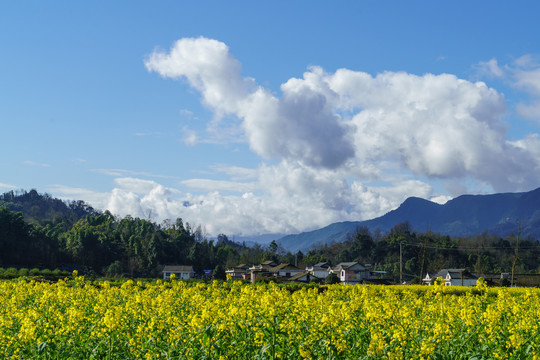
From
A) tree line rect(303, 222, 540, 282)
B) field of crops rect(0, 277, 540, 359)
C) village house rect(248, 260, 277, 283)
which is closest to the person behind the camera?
field of crops rect(0, 277, 540, 359)

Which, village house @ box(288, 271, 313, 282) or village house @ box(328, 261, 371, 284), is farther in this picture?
village house @ box(328, 261, 371, 284)

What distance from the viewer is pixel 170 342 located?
8578 millimetres

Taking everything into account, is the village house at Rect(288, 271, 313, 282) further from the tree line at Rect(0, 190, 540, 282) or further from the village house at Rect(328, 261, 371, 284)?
the village house at Rect(328, 261, 371, 284)

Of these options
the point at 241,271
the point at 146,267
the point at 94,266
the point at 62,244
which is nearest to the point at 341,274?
the point at 241,271

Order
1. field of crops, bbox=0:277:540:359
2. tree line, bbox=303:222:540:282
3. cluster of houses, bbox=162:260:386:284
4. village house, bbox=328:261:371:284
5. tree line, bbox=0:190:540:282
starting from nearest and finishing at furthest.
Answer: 1. field of crops, bbox=0:277:540:359
2. tree line, bbox=0:190:540:282
3. cluster of houses, bbox=162:260:386:284
4. village house, bbox=328:261:371:284
5. tree line, bbox=303:222:540:282

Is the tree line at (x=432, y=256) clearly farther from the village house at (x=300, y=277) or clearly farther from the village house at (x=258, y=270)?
the village house at (x=300, y=277)

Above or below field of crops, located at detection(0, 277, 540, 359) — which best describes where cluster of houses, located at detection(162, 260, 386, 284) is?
below

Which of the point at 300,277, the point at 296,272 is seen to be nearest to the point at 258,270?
the point at 296,272

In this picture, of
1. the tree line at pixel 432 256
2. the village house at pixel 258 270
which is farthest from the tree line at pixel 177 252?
the village house at pixel 258 270

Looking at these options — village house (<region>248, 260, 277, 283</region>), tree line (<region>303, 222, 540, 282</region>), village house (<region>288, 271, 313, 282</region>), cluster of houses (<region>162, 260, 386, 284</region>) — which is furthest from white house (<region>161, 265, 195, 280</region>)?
tree line (<region>303, 222, 540, 282</region>)

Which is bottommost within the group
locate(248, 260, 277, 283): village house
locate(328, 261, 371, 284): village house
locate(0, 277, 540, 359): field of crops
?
locate(328, 261, 371, 284): village house

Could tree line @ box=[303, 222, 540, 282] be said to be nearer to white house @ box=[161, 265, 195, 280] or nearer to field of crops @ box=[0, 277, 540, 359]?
white house @ box=[161, 265, 195, 280]

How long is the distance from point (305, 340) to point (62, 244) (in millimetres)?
98615

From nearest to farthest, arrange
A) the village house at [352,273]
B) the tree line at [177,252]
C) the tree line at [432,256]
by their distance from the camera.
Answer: the tree line at [177,252] → the village house at [352,273] → the tree line at [432,256]
